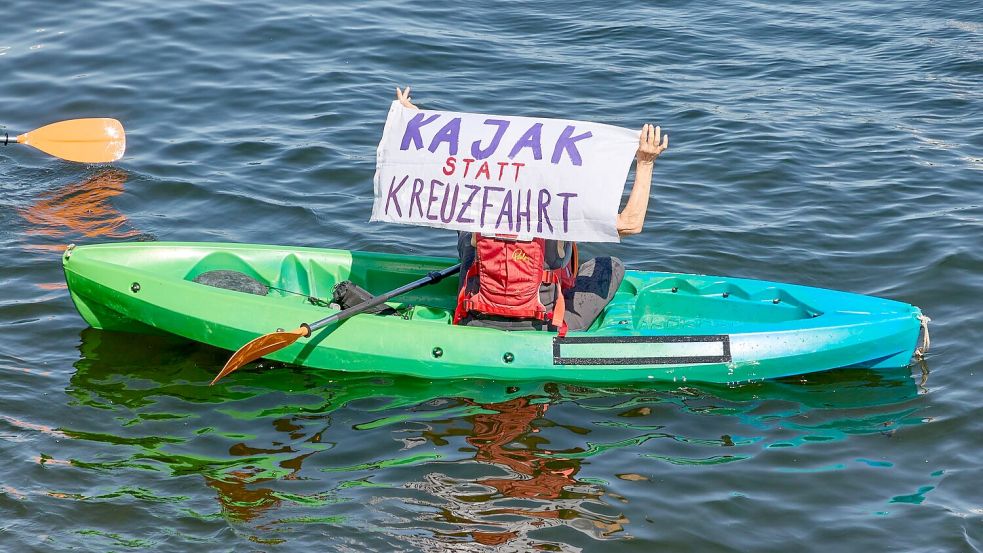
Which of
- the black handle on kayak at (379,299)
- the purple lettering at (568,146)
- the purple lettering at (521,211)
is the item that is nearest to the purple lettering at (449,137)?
the purple lettering at (521,211)

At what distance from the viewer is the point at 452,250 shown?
905cm

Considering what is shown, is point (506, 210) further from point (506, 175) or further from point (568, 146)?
point (568, 146)

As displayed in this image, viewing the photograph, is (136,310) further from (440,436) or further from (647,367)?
(647,367)

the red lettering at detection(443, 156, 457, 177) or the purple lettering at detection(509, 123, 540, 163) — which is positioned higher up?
the purple lettering at detection(509, 123, 540, 163)

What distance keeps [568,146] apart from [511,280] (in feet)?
2.86

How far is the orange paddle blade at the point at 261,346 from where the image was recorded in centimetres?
647

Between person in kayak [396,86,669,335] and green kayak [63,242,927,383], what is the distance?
134 mm

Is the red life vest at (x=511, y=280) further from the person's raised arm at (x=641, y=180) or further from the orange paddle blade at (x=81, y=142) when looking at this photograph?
the orange paddle blade at (x=81, y=142)

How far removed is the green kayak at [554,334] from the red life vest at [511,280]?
14cm

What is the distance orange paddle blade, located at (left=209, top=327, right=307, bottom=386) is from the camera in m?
6.47

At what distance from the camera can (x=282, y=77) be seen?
12812 mm

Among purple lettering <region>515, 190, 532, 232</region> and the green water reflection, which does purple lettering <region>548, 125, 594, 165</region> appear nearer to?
purple lettering <region>515, 190, 532, 232</region>

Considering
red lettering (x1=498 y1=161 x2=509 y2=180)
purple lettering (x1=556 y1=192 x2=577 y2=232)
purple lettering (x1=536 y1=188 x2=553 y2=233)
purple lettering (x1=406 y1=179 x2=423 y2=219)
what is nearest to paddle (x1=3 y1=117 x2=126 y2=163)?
purple lettering (x1=406 y1=179 x2=423 y2=219)

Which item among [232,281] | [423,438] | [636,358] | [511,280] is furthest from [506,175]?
[232,281]
